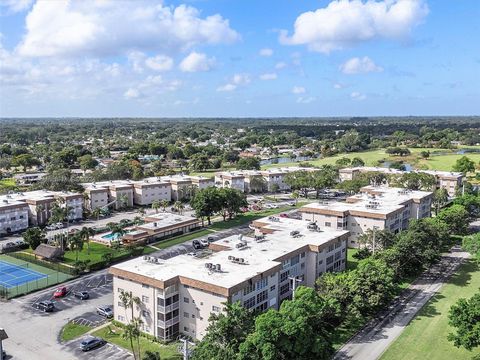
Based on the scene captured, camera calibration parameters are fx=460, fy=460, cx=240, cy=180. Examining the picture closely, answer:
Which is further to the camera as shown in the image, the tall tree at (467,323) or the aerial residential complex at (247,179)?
the aerial residential complex at (247,179)

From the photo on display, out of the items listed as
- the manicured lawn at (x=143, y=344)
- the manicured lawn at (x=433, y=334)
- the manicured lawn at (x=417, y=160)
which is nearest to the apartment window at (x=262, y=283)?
the manicured lawn at (x=143, y=344)

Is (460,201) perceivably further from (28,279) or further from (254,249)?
(28,279)

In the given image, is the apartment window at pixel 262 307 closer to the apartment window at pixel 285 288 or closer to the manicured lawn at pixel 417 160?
the apartment window at pixel 285 288

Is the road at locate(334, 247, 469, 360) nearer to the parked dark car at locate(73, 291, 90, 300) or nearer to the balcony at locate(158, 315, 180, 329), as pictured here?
the balcony at locate(158, 315, 180, 329)

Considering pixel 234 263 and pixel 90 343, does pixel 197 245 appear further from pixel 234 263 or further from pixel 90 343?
pixel 90 343

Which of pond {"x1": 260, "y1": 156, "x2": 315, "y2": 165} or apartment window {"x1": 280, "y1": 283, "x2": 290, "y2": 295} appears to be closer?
apartment window {"x1": 280, "y1": 283, "x2": 290, "y2": 295}

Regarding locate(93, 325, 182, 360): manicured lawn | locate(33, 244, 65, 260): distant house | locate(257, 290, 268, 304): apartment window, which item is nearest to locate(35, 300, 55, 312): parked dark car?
locate(93, 325, 182, 360): manicured lawn
